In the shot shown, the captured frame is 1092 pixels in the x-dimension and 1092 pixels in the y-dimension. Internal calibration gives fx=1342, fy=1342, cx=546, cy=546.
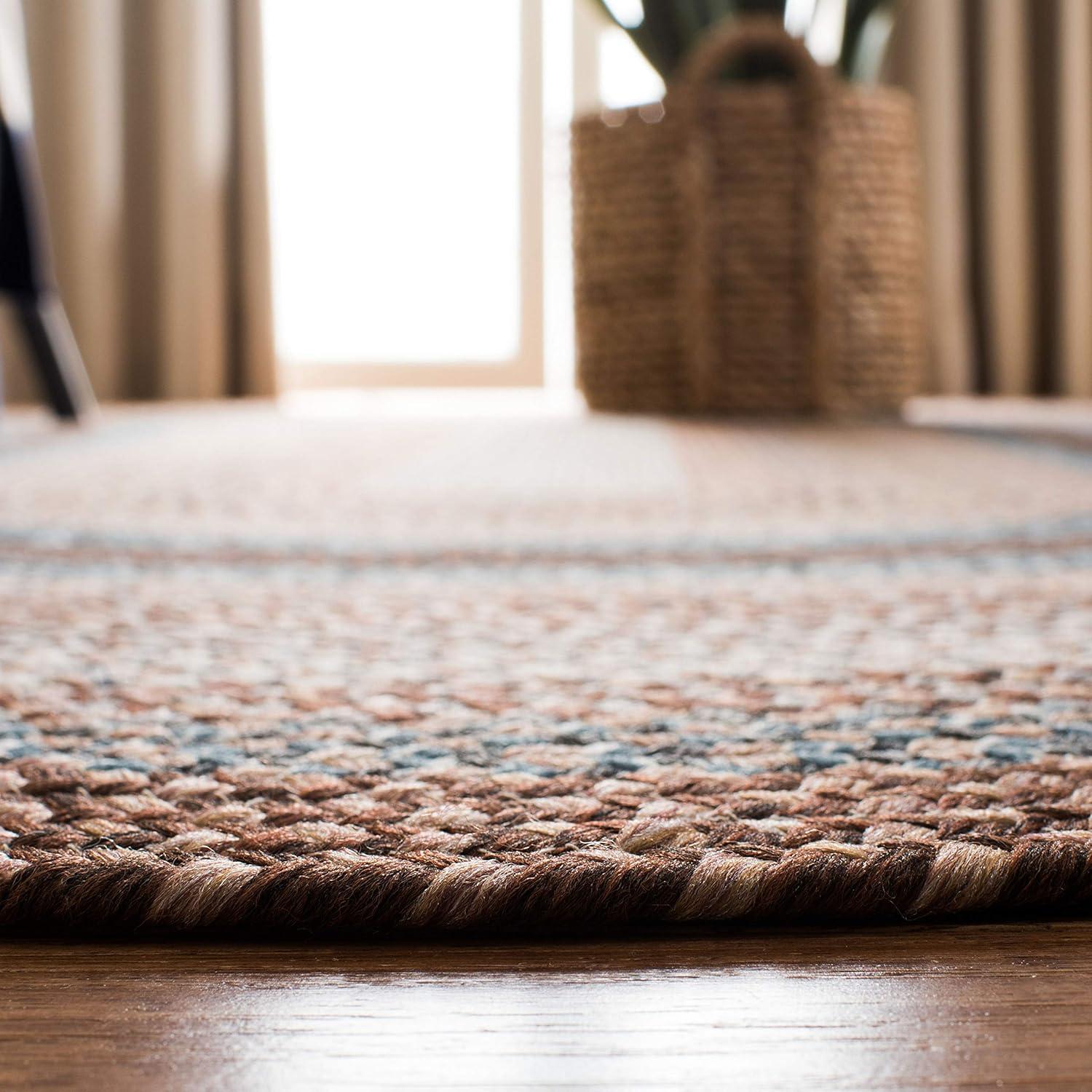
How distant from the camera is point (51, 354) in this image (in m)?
1.41

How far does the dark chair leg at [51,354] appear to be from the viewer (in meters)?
1.40

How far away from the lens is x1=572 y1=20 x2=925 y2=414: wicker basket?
4.85 ft

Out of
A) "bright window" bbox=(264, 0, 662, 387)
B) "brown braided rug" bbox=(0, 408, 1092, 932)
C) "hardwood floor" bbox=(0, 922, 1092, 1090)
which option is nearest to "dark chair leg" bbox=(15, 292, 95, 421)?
"brown braided rug" bbox=(0, 408, 1092, 932)

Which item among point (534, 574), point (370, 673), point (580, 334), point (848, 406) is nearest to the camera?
point (370, 673)

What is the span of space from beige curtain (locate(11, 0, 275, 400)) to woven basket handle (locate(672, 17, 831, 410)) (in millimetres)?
965

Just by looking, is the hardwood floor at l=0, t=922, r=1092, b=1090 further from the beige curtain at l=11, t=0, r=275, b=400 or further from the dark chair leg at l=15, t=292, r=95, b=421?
the beige curtain at l=11, t=0, r=275, b=400

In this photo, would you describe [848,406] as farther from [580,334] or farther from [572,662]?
[572,662]

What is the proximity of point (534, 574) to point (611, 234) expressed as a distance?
1.09 meters

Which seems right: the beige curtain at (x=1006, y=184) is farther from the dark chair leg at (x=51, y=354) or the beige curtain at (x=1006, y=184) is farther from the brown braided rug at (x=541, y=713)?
the brown braided rug at (x=541, y=713)

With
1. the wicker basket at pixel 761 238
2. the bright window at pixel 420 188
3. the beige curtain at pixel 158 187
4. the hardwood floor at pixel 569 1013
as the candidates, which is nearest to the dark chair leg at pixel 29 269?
the wicker basket at pixel 761 238

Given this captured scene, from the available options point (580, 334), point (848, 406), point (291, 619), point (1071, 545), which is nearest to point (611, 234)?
point (580, 334)

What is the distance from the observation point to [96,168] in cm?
217

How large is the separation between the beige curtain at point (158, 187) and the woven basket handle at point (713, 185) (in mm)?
965

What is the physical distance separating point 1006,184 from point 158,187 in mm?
1367
